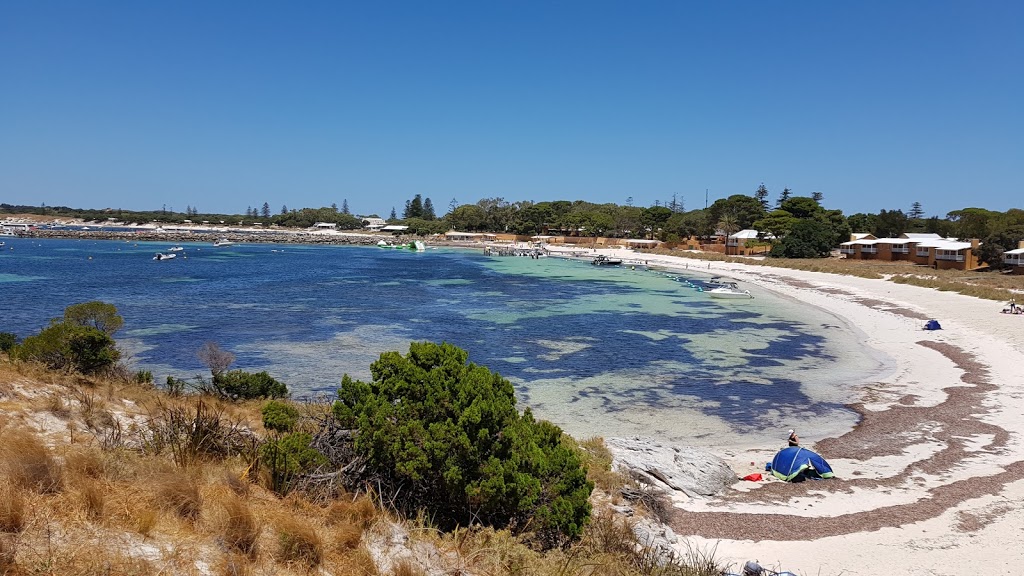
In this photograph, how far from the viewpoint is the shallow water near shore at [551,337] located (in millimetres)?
18469

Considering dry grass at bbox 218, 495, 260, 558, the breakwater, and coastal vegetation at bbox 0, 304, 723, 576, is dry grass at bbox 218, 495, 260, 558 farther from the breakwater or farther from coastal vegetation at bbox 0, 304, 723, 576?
the breakwater

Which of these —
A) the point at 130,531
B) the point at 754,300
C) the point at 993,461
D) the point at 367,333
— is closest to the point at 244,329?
the point at 367,333

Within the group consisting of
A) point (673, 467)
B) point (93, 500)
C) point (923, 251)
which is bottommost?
point (673, 467)

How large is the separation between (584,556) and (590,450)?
5.66 metres

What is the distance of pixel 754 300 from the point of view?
155 feet

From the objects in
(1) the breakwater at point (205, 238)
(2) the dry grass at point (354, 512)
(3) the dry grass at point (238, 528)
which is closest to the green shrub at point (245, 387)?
(2) the dry grass at point (354, 512)

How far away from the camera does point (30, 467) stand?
535cm

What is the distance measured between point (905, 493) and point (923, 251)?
205 ft

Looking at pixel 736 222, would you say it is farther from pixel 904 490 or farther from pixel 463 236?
pixel 904 490

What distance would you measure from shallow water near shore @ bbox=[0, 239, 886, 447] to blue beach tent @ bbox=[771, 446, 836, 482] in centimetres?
258

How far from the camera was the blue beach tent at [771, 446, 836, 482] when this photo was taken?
1241cm

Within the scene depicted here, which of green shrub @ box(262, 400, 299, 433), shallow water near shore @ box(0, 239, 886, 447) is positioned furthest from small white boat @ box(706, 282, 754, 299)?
green shrub @ box(262, 400, 299, 433)

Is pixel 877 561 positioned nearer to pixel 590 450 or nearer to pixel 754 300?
pixel 590 450

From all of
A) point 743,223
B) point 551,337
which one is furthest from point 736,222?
point 551,337
